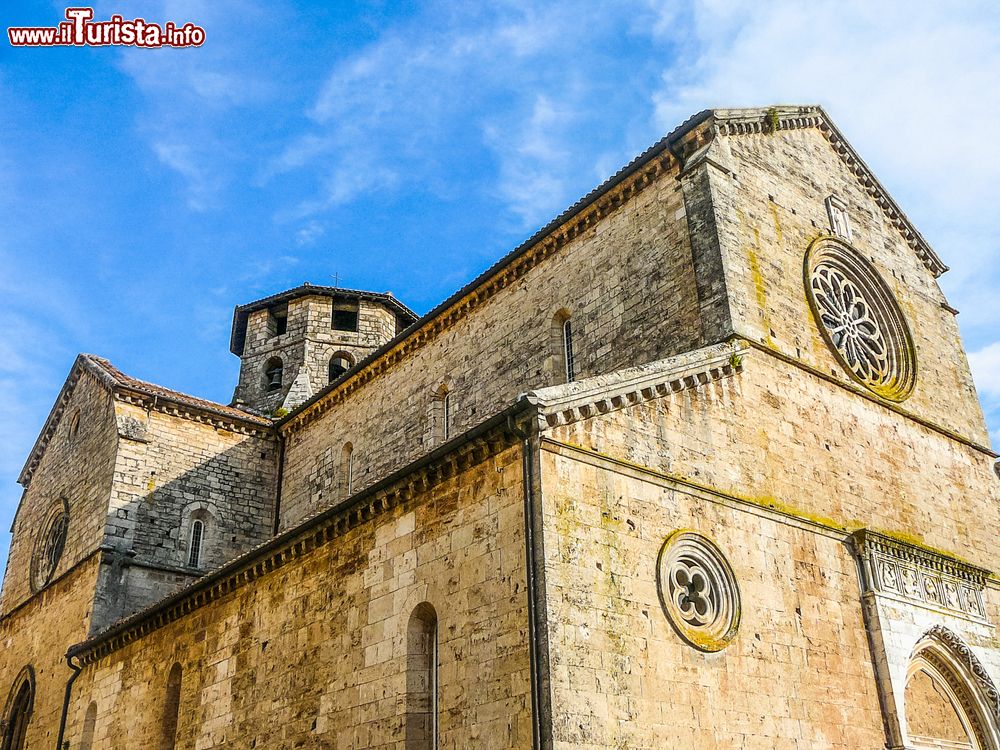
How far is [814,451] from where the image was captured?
13133 mm

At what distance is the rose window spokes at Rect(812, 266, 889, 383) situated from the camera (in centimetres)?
1538

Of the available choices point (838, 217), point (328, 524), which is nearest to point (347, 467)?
point (328, 524)

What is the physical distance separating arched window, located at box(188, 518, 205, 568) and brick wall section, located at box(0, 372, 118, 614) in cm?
196

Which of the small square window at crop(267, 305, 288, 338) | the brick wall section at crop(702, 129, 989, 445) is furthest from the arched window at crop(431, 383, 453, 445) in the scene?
the small square window at crop(267, 305, 288, 338)

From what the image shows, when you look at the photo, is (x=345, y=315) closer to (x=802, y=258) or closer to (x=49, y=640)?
(x=49, y=640)

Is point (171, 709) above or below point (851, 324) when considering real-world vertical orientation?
below

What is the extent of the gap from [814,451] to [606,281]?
13.7 ft

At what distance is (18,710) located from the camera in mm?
20766

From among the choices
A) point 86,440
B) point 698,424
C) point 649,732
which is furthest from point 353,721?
point 86,440

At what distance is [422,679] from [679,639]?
287 centimetres

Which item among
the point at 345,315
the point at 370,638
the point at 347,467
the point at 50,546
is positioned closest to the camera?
the point at 370,638

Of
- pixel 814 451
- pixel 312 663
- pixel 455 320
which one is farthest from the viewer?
pixel 455 320

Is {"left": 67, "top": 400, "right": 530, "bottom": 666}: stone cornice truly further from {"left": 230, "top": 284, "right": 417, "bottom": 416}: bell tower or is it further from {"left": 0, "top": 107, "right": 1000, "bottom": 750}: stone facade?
{"left": 230, "top": 284, "right": 417, "bottom": 416}: bell tower

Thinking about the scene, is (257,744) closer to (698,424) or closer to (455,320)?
(698,424)
